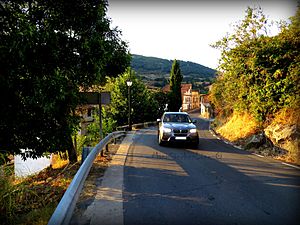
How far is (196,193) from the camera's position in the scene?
512cm

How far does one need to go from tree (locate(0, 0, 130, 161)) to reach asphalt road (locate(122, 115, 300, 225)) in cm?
267

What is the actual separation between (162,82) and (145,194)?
13328cm

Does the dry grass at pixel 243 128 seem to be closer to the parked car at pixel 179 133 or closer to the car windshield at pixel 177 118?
the car windshield at pixel 177 118

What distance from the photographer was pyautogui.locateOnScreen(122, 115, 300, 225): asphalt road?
158 inches

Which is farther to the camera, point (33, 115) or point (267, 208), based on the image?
point (33, 115)

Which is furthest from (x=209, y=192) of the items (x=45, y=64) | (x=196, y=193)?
(x=45, y=64)

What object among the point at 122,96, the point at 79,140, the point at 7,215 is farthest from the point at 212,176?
the point at 122,96

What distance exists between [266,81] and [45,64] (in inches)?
425

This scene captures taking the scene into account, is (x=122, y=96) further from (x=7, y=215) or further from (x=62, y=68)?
(x=7, y=215)

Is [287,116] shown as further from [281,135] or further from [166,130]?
[166,130]

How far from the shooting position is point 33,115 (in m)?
7.45

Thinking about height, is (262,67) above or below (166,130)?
above

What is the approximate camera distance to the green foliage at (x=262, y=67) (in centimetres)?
1220

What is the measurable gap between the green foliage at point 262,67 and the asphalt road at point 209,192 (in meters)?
5.15
